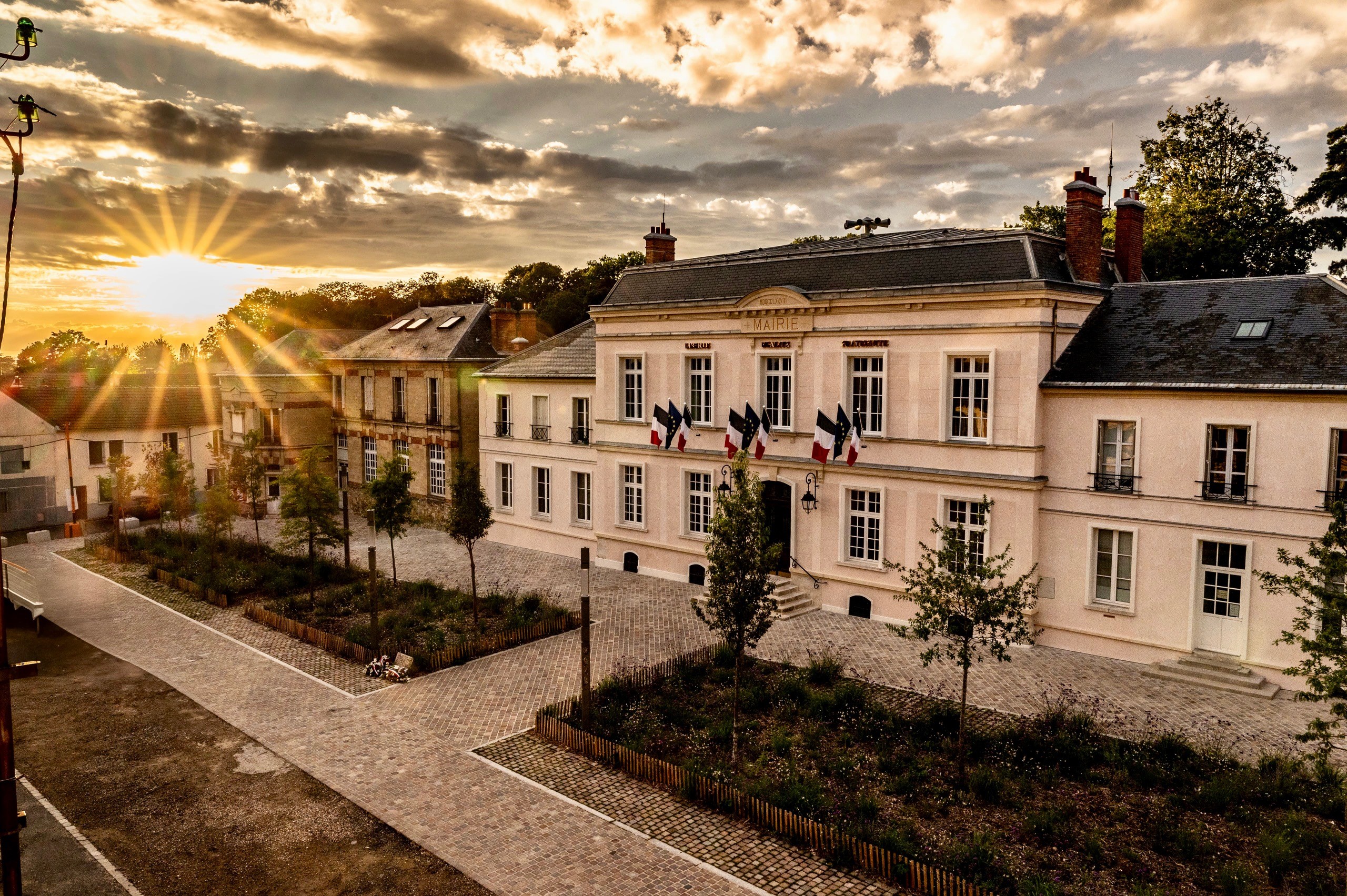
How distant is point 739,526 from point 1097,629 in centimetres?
1187

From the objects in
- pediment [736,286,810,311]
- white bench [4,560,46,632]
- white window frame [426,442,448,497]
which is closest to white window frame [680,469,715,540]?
pediment [736,286,810,311]

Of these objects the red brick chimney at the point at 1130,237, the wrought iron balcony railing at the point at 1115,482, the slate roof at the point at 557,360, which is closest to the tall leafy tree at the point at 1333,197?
the red brick chimney at the point at 1130,237

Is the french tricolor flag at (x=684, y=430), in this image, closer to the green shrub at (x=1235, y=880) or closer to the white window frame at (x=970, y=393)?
the white window frame at (x=970, y=393)

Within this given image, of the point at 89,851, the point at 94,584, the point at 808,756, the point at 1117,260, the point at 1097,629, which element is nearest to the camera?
the point at 89,851

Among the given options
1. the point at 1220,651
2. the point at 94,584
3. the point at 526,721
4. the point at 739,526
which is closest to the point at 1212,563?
the point at 1220,651

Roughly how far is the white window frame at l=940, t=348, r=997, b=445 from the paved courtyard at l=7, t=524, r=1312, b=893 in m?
6.04

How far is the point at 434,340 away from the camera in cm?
4372

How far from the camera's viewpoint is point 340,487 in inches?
1826

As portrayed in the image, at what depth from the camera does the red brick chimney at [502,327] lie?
44000 mm

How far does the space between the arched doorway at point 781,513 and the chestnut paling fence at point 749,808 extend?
894 centimetres

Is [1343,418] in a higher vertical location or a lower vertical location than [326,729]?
higher

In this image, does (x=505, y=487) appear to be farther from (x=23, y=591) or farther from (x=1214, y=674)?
(x=1214, y=674)

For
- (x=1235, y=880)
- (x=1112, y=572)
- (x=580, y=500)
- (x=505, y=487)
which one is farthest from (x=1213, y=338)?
(x=505, y=487)

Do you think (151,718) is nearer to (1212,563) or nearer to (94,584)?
(94,584)
